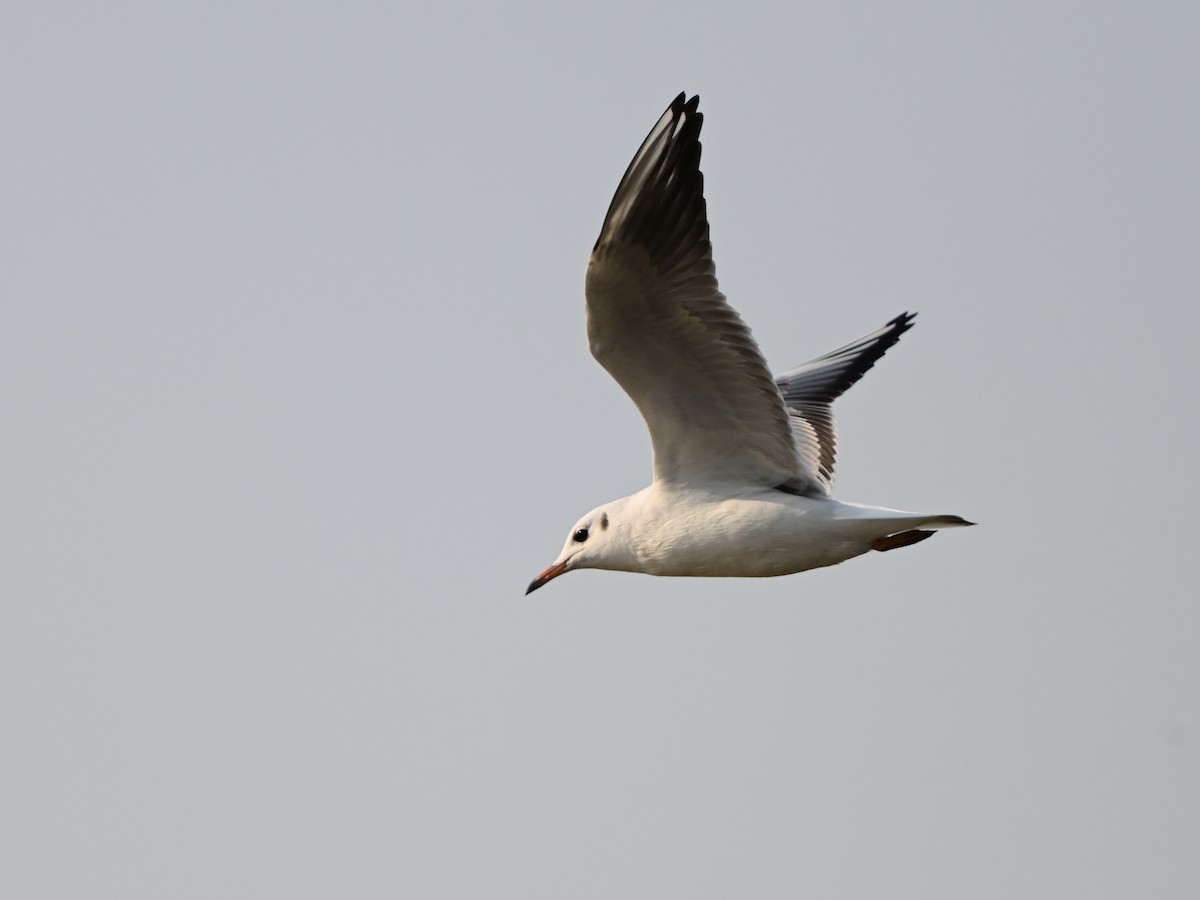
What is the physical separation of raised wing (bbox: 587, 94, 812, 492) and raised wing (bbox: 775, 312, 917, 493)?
1623mm

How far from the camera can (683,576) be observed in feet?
29.0

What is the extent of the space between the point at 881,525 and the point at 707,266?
1.68 meters

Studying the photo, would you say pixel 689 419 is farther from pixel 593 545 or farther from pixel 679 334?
pixel 593 545

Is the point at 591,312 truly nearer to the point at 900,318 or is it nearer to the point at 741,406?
the point at 741,406

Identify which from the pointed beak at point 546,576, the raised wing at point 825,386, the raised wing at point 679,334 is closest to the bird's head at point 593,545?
the pointed beak at point 546,576

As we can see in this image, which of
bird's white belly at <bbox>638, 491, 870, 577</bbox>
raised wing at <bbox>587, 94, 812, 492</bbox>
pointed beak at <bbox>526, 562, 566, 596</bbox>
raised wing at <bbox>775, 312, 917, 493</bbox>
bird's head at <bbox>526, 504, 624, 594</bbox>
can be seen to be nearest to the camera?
raised wing at <bbox>587, 94, 812, 492</bbox>

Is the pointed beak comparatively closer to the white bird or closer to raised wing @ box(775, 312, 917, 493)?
the white bird

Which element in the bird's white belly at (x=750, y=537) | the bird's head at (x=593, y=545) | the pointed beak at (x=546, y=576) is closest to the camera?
the bird's white belly at (x=750, y=537)

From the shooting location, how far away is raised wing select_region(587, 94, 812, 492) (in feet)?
24.6

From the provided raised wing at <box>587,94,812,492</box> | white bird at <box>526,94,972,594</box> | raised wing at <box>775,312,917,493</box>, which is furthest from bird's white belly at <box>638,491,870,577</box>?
raised wing at <box>775,312,917,493</box>

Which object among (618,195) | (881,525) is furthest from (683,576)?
(618,195)

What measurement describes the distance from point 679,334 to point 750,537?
1.27m

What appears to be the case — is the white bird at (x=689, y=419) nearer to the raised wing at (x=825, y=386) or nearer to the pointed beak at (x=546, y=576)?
the pointed beak at (x=546, y=576)

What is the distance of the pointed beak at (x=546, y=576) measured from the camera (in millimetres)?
9422
